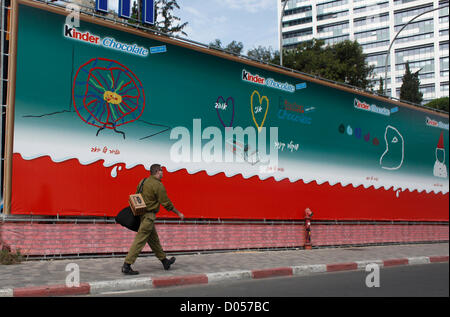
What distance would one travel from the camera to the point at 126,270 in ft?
26.8

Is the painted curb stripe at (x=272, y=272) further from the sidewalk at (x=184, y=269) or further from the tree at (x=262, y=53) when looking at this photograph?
the tree at (x=262, y=53)

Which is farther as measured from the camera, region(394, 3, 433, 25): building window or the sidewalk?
region(394, 3, 433, 25): building window

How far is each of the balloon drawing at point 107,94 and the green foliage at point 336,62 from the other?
2606cm

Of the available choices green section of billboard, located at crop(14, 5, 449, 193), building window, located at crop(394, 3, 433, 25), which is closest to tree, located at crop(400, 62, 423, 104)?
building window, located at crop(394, 3, 433, 25)

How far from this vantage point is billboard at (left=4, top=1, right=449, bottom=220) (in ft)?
33.0

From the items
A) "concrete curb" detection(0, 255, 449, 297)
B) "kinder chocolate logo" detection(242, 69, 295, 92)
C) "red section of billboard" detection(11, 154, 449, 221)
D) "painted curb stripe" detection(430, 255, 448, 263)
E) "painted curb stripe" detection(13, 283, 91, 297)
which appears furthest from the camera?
"kinder chocolate logo" detection(242, 69, 295, 92)

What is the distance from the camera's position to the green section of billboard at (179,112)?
1011 centimetres

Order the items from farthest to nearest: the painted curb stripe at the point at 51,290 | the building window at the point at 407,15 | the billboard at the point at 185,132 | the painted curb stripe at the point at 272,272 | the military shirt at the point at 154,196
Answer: the building window at the point at 407,15 < the billboard at the point at 185,132 < the painted curb stripe at the point at 272,272 < the military shirt at the point at 154,196 < the painted curb stripe at the point at 51,290

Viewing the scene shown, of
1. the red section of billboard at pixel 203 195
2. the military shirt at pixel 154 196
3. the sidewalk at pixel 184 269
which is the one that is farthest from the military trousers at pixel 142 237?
the red section of billboard at pixel 203 195

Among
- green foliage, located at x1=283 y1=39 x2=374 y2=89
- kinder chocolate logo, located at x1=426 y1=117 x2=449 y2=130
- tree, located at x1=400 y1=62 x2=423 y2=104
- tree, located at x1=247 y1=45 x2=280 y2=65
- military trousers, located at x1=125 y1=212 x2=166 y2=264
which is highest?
tree, located at x1=247 y1=45 x2=280 y2=65

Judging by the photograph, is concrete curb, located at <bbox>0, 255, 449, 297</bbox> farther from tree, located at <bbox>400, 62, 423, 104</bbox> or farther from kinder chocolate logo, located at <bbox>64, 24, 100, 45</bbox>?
tree, located at <bbox>400, 62, 423, 104</bbox>

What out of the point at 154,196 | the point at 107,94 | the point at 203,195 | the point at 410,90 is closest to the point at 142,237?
the point at 154,196

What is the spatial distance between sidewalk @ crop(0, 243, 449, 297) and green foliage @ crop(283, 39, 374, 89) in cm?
2430
